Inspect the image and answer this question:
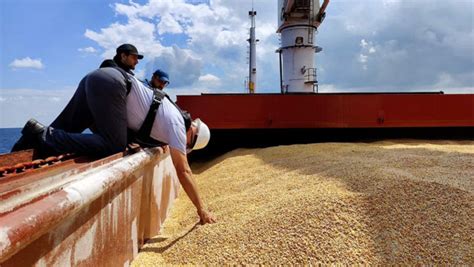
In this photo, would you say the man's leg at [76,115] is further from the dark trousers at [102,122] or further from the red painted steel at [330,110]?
the red painted steel at [330,110]

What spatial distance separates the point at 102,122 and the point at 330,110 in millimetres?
4555

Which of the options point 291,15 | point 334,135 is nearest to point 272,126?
point 334,135

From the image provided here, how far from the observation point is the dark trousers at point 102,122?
2012 mm

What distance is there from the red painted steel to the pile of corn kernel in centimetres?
284

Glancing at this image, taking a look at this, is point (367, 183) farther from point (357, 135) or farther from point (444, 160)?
point (357, 135)

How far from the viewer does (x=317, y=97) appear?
5.87m

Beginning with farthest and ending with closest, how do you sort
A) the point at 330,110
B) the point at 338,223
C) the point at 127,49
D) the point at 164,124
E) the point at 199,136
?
1. the point at 330,110
2. the point at 199,136
3. the point at 127,49
4. the point at 164,124
5. the point at 338,223

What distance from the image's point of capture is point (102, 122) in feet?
6.64

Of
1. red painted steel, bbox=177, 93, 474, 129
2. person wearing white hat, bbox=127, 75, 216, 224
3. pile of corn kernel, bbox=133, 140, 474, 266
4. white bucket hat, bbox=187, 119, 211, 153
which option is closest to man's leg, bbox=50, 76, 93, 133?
person wearing white hat, bbox=127, 75, 216, 224

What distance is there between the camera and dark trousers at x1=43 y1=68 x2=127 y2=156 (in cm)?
201

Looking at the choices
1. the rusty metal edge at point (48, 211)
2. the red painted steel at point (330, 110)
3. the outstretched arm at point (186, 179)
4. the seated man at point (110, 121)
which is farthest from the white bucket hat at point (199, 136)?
the red painted steel at point (330, 110)

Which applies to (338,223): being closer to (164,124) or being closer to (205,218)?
(205,218)

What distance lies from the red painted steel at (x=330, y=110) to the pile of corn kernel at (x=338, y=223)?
284 centimetres

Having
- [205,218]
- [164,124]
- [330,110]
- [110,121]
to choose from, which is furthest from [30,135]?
[330,110]
